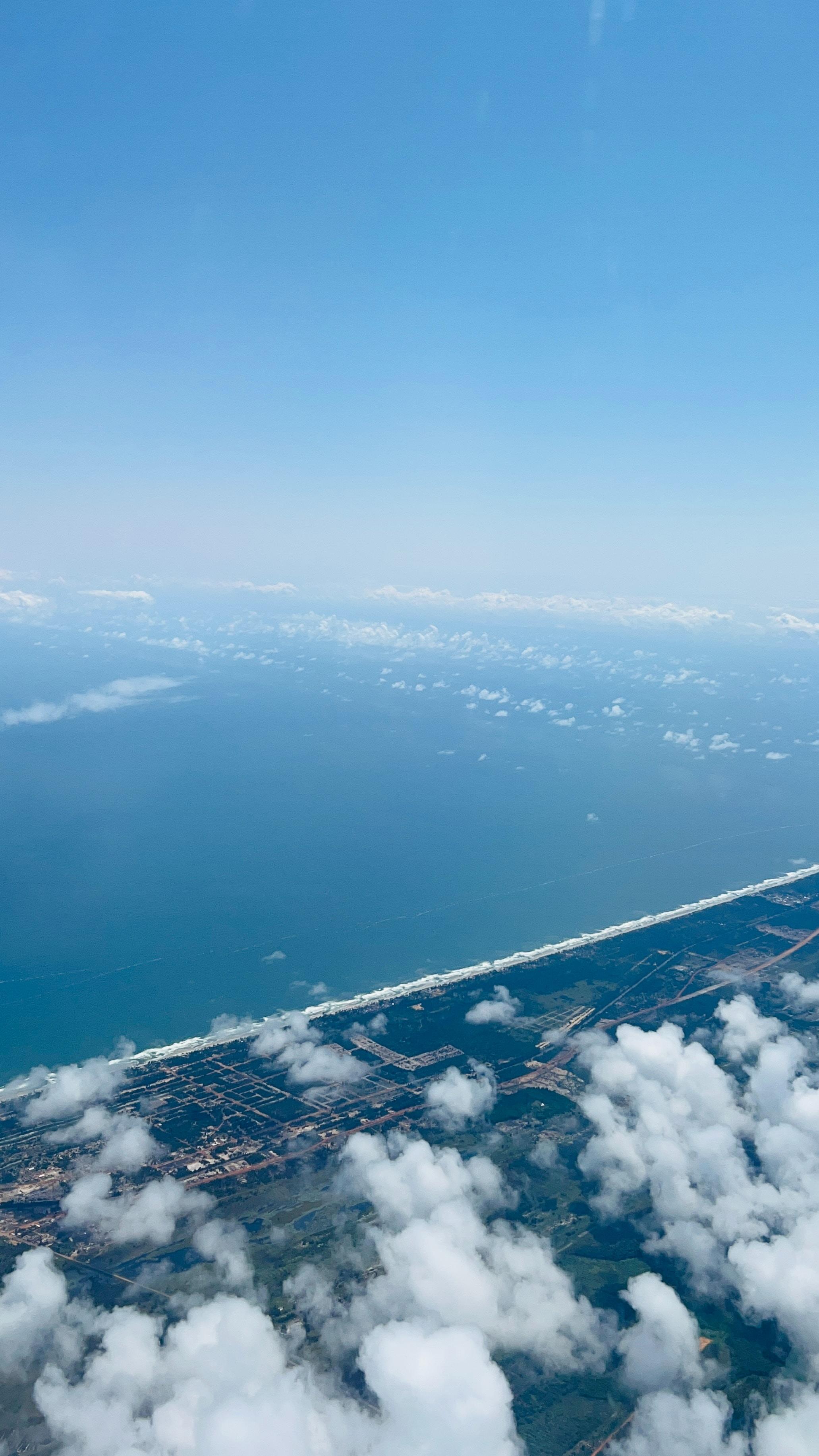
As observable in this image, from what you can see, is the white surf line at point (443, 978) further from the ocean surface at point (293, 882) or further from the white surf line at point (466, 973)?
the ocean surface at point (293, 882)

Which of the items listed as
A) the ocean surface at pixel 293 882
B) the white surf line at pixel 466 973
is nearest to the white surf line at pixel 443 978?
the white surf line at pixel 466 973

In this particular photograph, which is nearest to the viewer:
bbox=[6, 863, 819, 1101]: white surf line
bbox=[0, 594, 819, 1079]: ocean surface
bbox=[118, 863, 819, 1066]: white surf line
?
bbox=[6, 863, 819, 1101]: white surf line

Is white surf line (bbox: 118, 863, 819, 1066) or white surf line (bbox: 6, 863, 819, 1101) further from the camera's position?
white surf line (bbox: 118, 863, 819, 1066)

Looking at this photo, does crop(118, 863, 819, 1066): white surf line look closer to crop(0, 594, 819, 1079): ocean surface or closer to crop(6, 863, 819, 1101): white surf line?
crop(6, 863, 819, 1101): white surf line

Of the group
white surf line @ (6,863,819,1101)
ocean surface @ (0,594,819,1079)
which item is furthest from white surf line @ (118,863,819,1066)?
ocean surface @ (0,594,819,1079)

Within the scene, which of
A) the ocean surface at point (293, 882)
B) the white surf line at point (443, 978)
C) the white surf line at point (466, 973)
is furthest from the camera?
the ocean surface at point (293, 882)

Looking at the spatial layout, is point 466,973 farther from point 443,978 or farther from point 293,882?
point 293,882

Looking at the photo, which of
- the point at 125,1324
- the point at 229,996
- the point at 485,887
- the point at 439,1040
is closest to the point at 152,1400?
the point at 125,1324

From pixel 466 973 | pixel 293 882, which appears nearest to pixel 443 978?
pixel 466 973

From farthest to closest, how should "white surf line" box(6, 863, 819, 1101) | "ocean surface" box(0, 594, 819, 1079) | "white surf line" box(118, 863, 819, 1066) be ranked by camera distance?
"ocean surface" box(0, 594, 819, 1079), "white surf line" box(118, 863, 819, 1066), "white surf line" box(6, 863, 819, 1101)
